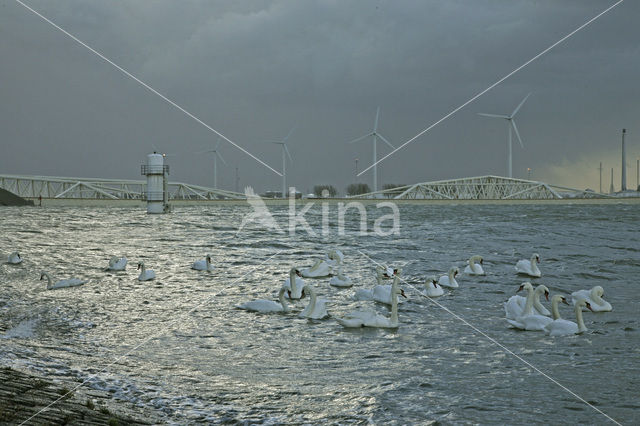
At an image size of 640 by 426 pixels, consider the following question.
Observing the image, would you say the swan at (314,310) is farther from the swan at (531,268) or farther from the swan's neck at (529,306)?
the swan at (531,268)

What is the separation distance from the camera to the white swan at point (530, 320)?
1403 centimetres

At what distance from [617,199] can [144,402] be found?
628ft

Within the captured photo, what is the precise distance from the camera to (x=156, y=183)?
7556 cm

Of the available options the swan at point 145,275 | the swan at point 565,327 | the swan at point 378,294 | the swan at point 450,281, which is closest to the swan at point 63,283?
the swan at point 145,275

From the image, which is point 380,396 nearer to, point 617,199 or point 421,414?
point 421,414

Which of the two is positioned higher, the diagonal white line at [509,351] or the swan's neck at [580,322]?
the swan's neck at [580,322]

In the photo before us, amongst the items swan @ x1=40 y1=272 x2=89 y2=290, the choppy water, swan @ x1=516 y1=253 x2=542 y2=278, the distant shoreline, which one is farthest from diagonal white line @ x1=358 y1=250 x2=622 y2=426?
the distant shoreline

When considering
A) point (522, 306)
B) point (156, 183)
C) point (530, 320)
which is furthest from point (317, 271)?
point (156, 183)

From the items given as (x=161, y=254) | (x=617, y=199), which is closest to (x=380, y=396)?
(x=161, y=254)

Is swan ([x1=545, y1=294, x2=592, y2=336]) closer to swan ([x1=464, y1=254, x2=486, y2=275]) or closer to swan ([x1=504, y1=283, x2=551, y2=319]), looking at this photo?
swan ([x1=504, y1=283, x2=551, y2=319])

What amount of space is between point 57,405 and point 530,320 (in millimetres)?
10808

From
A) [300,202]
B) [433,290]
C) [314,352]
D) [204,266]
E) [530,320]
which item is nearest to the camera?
[314,352]

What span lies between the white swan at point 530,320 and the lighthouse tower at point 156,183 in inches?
2450

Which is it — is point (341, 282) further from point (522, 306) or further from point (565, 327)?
point (565, 327)
